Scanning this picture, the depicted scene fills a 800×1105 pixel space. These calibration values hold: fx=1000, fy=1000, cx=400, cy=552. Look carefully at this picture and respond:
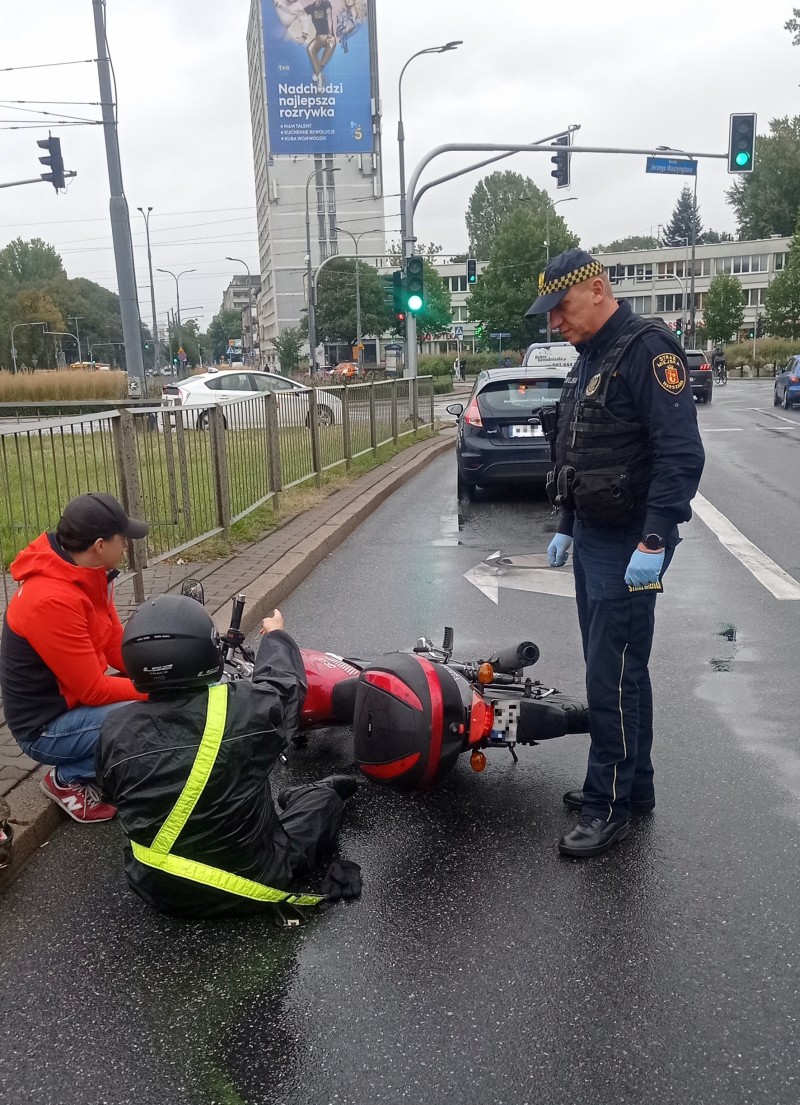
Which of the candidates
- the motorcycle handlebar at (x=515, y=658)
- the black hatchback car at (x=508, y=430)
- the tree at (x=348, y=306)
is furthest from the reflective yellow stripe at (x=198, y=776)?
the tree at (x=348, y=306)

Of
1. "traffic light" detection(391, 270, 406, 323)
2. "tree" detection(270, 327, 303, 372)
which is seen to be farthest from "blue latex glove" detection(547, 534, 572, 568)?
"tree" detection(270, 327, 303, 372)

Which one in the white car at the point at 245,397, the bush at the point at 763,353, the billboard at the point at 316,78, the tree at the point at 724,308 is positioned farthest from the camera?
the billboard at the point at 316,78

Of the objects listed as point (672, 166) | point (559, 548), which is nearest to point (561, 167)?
point (672, 166)

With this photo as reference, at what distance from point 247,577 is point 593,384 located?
428 centimetres

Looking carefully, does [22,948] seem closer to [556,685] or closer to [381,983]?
[381,983]

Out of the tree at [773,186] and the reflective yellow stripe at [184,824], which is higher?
the tree at [773,186]

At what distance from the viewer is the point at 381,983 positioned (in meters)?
2.71

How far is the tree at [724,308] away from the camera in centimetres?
6794

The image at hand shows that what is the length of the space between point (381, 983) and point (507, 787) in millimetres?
1335

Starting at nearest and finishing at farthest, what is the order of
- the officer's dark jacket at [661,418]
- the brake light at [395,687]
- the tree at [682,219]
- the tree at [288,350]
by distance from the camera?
1. the officer's dark jacket at [661,418]
2. the brake light at [395,687]
3. the tree at [288,350]
4. the tree at [682,219]

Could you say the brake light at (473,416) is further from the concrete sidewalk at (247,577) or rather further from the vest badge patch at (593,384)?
the vest badge patch at (593,384)

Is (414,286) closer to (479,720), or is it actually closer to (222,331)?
(479,720)

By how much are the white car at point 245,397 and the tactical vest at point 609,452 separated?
14.8ft

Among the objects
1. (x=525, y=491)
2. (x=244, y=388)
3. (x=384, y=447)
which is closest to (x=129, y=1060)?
(x=525, y=491)
